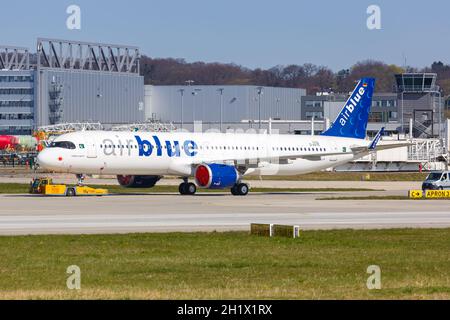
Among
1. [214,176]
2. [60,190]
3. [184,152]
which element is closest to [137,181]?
[184,152]

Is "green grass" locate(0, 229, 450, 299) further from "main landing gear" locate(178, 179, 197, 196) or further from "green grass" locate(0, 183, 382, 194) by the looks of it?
"green grass" locate(0, 183, 382, 194)

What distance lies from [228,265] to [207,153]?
141 feet

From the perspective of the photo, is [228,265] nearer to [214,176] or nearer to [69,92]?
[214,176]

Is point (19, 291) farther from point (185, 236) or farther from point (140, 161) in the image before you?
point (140, 161)

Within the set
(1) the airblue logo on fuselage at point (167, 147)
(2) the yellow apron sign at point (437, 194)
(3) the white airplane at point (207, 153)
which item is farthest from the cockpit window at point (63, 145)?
(2) the yellow apron sign at point (437, 194)

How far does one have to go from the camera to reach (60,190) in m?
68.5

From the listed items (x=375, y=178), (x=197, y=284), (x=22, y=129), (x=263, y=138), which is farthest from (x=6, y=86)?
(x=197, y=284)

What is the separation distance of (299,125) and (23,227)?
130612 mm

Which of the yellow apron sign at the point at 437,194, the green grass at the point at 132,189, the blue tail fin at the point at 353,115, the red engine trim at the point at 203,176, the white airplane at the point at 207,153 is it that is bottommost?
the green grass at the point at 132,189

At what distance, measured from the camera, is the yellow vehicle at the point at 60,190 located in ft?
221

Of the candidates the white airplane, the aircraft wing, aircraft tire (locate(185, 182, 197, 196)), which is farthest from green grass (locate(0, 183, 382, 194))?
the aircraft wing

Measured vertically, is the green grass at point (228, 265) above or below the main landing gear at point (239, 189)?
above

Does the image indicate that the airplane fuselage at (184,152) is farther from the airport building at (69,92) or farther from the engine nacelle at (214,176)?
the airport building at (69,92)

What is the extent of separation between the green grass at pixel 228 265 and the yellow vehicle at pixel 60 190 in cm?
3130
